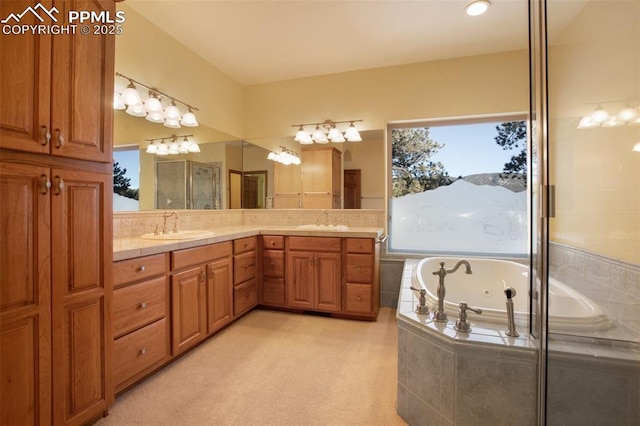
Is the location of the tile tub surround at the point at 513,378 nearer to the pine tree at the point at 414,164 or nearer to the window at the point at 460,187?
the window at the point at 460,187

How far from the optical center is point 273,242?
3045mm

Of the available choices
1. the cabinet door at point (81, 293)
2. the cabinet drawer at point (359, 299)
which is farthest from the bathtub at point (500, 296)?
the cabinet door at point (81, 293)

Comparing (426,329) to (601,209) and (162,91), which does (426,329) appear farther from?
(162,91)

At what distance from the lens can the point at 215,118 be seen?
3.30m

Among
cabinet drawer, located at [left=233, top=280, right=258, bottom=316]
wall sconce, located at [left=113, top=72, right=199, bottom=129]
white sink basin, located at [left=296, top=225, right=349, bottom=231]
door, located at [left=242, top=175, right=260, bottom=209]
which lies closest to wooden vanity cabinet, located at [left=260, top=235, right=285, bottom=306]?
cabinet drawer, located at [left=233, top=280, right=258, bottom=316]

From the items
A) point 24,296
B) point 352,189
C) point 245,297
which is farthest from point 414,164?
point 24,296

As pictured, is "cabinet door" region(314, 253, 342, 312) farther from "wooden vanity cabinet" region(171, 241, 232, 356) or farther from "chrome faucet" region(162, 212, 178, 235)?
"chrome faucet" region(162, 212, 178, 235)

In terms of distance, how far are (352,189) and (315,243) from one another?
0.83 m

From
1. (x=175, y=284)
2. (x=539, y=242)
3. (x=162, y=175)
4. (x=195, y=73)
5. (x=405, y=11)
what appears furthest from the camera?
(x=195, y=73)

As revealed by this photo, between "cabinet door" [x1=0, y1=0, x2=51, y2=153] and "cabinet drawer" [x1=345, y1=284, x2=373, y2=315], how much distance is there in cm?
237

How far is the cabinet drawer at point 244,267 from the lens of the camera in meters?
2.71

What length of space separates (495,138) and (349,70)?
1.71 meters

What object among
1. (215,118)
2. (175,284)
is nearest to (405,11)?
(215,118)

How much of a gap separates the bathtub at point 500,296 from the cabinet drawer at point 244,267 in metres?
1.53
